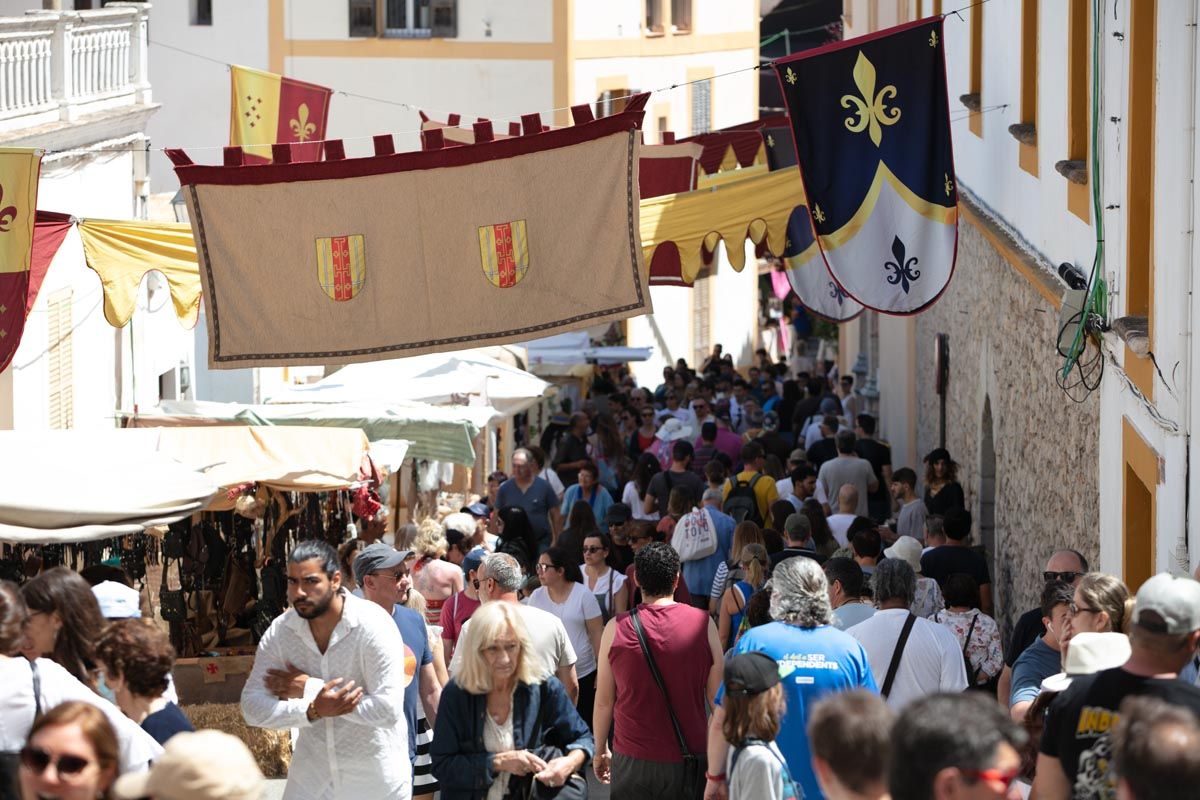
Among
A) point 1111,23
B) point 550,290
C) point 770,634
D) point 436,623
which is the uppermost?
point 1111,23

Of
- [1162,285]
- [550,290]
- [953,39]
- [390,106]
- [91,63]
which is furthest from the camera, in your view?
[390,106]

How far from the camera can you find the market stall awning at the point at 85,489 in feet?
30.2

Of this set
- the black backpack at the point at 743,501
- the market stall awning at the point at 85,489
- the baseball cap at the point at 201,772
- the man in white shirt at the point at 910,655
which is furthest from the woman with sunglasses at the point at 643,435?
the baseball cap at the point at 201,772

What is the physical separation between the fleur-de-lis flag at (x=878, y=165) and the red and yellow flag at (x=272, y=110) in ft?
25.5

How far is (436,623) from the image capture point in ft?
34.9

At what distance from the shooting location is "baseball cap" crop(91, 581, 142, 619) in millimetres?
7195

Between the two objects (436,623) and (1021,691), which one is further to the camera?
(436,623)

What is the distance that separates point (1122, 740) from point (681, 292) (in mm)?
35354

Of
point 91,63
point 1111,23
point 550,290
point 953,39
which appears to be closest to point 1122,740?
point 1111,23

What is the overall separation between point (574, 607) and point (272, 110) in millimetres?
9650

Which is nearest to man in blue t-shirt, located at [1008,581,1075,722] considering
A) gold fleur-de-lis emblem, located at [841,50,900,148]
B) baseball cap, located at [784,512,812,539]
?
baseball cap, located at [784,512,812,539]

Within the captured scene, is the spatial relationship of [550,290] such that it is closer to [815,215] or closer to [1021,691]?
[815,215]

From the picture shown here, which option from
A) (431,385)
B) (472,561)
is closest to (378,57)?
→ (431,385)

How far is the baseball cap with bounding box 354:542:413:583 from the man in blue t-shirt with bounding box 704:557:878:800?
6.87 feet
